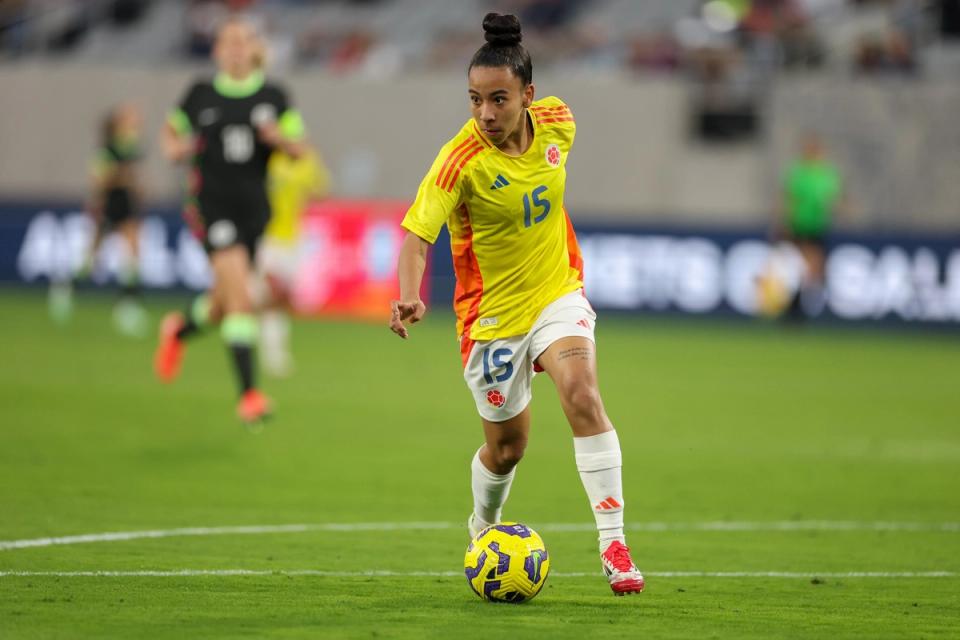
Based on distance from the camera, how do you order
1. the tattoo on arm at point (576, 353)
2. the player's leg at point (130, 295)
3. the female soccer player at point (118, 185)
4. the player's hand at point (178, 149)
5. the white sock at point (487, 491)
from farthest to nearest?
the female soccer player at point (118, 185) < the player's leg at point (130, 295) < the player's hand at point (178, 149) < the white sock at point (487, 491) < the tattoo on arm at point (576, 353)

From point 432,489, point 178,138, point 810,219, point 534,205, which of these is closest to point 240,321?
point 178,138

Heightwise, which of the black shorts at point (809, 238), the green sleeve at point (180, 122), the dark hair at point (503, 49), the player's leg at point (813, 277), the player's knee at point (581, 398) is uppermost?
the dark hair at point (503, 49)

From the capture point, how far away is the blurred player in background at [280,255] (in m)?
17.0

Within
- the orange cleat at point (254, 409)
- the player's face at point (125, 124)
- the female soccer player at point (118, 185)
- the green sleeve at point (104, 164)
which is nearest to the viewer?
the orange cleat at point (254, 409)

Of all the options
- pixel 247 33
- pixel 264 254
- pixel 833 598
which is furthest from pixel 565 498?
pixel 264 254

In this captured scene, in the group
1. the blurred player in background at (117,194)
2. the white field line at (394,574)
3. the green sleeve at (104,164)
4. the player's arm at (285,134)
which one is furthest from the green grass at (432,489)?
the green sleeve at (104,164)

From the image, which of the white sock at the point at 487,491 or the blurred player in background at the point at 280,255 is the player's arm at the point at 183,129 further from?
the white sock at the point at 487,491

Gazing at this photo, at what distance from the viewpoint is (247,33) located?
12.4m

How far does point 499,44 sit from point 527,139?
1.47 feet

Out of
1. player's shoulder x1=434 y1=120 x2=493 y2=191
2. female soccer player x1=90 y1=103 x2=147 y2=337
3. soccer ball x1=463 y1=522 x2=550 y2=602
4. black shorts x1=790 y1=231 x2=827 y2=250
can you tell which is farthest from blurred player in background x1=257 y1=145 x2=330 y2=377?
soccer ball x1=463 y1=522 x2=550 y2=602

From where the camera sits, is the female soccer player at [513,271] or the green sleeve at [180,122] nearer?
the female soccer player at [513,271]

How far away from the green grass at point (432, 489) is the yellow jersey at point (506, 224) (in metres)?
1.21

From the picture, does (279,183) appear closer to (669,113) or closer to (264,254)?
(264,254)

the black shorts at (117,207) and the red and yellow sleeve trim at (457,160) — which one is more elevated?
the red and yellow sleeve trim at (457,160)
